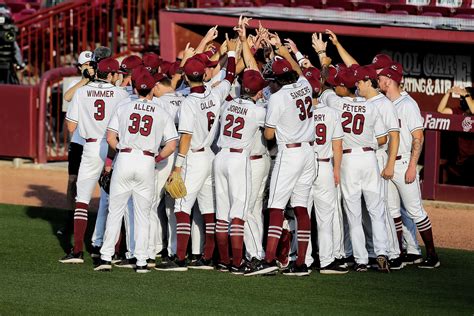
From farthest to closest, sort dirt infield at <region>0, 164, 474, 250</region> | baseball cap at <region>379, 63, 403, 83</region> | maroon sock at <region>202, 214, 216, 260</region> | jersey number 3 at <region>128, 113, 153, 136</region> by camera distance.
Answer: dirt infield at <region>0, 164, 474, 250</region>
baseball cap at <region>379, 63, 403, 83</region>
maroon sock at <region>202, 214, 216, 260</region>
jersey number 3 at <region>128, 113, 153, 136</region>

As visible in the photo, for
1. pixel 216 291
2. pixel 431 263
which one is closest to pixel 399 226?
pixel 431 263

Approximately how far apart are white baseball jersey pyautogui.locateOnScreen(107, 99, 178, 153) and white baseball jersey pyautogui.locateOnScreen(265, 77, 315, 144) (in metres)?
0.90

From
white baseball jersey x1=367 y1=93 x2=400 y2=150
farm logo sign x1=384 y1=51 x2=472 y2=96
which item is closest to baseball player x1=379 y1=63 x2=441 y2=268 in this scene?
white baseball jersey x1=367 y1=93 x2=400 y2=150

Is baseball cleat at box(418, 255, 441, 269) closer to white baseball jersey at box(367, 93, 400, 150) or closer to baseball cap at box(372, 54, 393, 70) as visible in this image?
white baseball jersey at box(367, 93, 400, 150)

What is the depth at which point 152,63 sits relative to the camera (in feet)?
34.4

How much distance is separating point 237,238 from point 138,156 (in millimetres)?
1108

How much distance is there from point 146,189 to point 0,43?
9.16 meters

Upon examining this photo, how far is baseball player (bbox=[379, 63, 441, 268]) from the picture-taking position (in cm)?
1057

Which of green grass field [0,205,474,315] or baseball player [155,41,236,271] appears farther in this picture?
baseball player [155,41,236,271]

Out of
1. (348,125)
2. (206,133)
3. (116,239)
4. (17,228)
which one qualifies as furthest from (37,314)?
(17,228)

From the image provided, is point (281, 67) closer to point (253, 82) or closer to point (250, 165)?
point (253, 82)

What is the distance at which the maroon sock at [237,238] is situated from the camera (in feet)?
32.8

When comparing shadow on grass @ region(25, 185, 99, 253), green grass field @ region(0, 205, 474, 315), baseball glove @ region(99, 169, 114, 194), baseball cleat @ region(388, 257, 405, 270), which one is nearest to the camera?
green grass field @ region(0, 205, 474, 315)

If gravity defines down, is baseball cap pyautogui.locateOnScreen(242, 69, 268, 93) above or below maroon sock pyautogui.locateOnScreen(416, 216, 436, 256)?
above
